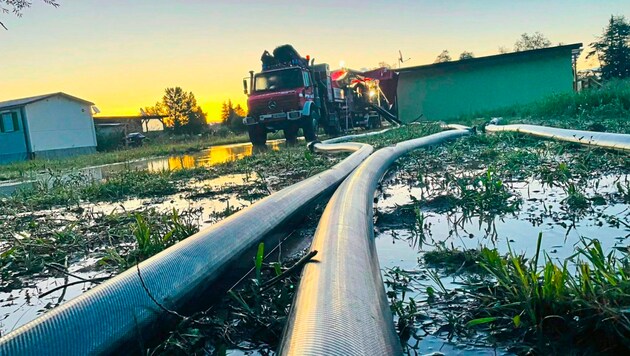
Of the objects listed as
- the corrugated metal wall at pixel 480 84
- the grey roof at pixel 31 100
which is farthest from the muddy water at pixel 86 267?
the grey roof at pixel 31 100

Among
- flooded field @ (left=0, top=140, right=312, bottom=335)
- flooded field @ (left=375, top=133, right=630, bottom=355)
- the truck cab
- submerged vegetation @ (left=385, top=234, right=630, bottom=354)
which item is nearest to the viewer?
submerged vegetation @ (left=385, top=234, right=630, bottom=354)

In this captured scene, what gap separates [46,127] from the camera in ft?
88.0

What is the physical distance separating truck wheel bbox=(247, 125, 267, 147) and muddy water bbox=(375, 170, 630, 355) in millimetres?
11188

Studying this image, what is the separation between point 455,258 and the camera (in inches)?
74.0

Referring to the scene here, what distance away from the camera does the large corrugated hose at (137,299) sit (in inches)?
47.0

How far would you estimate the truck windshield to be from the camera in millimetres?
13156

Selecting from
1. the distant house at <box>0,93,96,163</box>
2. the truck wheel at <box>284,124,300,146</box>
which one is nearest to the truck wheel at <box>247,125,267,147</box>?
the truck wheel at <box>284,124,300,146</box>

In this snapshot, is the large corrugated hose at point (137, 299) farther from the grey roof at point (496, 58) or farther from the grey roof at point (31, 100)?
the grey roof at point (31, 100)

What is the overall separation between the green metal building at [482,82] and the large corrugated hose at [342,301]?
19899mm

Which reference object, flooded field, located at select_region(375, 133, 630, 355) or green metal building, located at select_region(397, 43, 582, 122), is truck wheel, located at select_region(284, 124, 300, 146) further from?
flooded field, located at select_region(375, 133, 630, 355)

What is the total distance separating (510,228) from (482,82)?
20.5 metres

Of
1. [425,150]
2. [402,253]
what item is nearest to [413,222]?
[402,253]

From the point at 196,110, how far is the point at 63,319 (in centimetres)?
7320

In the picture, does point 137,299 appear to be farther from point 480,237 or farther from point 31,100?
point 31,100
